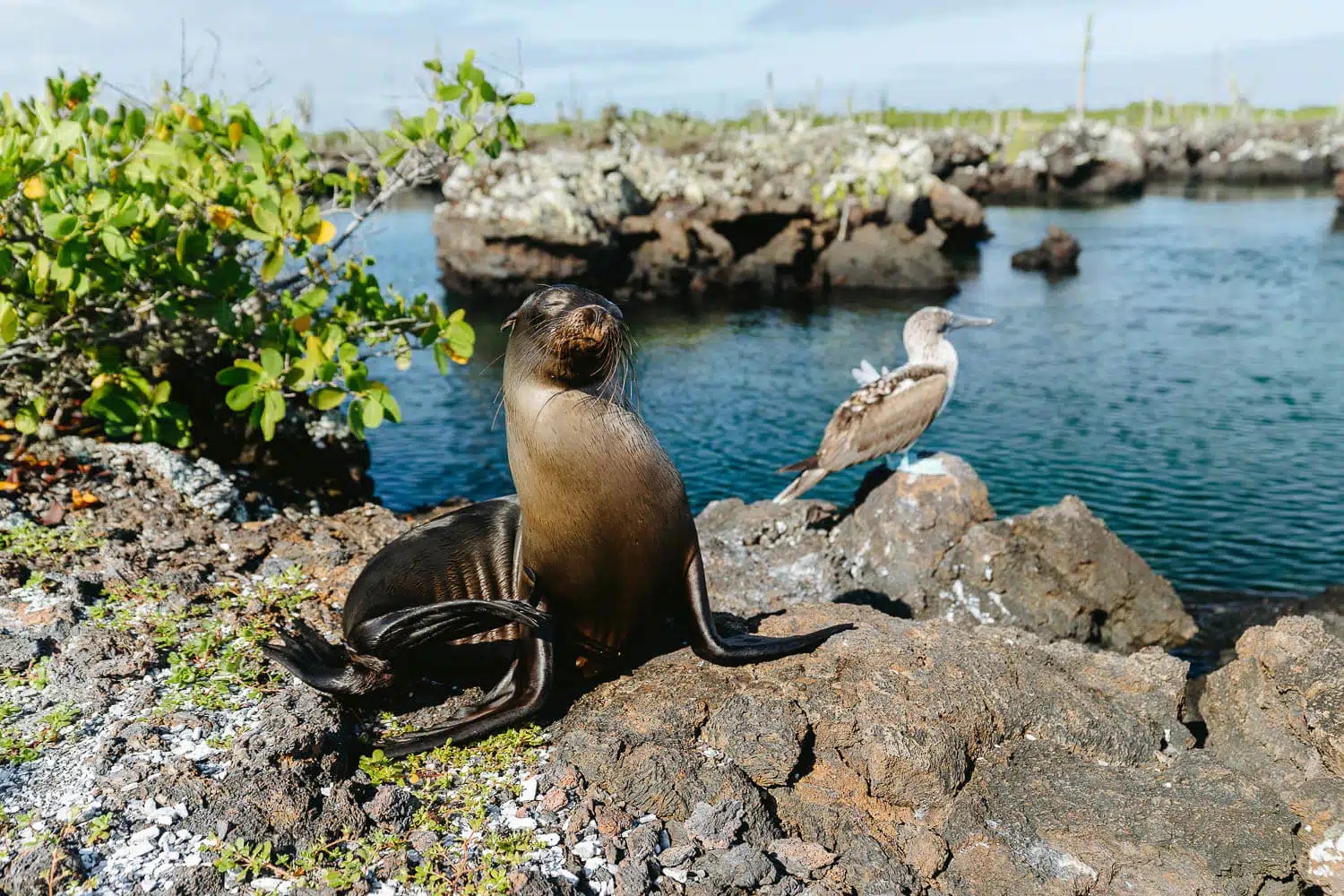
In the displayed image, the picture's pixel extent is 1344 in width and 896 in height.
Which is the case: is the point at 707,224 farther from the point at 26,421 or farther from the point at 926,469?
the point at 26,421

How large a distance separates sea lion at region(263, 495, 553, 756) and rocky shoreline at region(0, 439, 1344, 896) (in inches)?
4.7

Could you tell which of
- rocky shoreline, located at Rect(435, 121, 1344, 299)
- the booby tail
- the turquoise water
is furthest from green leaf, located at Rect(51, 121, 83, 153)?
rocky shoreline, located at Rect(435, 121, 1344, 299)

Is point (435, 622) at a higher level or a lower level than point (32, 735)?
higher

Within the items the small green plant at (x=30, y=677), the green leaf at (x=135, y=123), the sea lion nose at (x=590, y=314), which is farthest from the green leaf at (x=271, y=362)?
the sea lion nose at (x=590, y=314)

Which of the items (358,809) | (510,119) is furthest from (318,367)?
(358,809)

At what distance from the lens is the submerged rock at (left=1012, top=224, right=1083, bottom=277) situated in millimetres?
33125

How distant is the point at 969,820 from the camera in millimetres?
3889

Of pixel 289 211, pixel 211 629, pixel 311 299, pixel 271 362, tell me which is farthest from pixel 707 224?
pixel 211 629

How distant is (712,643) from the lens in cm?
427

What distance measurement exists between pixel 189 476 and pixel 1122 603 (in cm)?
719

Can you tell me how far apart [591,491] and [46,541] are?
3696 mm

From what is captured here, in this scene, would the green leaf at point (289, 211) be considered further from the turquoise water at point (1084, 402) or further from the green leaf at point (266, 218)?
the turquoise water at point (1084, 402)

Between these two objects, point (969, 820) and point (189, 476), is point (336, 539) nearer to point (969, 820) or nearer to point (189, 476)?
point (189, 476)

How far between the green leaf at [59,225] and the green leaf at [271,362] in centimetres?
130
